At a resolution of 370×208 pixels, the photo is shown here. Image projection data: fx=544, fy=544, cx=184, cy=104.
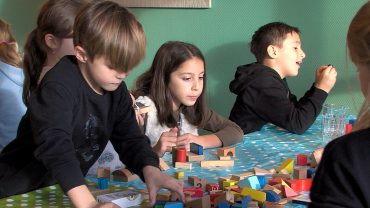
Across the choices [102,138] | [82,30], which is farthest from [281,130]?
[82,30]

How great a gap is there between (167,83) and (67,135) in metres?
0.90

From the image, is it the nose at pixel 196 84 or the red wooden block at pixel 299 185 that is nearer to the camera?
the red wooden block at pixel 299 185

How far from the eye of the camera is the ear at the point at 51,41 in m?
1.63

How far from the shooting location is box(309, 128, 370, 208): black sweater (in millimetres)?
755

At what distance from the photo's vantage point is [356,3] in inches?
110

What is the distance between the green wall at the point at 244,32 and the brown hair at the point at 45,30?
146cm

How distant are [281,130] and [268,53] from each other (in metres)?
0.47

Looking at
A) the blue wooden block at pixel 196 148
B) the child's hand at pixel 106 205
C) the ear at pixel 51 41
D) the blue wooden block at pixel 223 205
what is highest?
the ear at pixel 51 41

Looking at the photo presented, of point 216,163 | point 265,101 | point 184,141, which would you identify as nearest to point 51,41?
point 184,141

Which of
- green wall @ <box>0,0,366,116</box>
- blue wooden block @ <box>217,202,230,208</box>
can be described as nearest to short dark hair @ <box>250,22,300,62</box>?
green wall @ <box>0,0,366,116</box>

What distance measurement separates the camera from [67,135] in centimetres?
119

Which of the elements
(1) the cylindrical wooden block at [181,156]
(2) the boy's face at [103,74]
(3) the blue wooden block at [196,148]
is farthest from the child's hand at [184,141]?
(2) the boy's face at [103,74]

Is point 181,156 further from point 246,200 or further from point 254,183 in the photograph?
point 246,200

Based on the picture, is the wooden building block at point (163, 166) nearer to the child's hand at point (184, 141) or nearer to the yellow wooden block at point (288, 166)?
the child's hand at point (184, 141)
